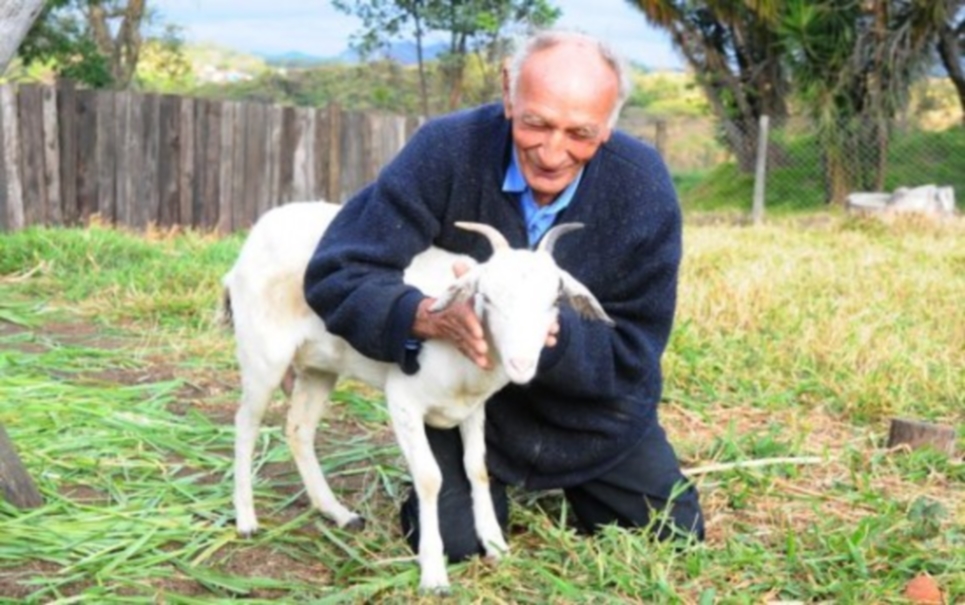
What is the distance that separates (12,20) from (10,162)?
757cm

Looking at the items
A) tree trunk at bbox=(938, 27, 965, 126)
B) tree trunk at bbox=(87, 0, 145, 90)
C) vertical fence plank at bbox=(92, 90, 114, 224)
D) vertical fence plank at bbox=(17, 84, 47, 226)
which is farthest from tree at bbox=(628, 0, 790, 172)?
vertical fence plank at bbox=(17, 84, 47, 226)

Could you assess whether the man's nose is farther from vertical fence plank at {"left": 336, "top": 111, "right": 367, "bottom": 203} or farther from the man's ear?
vertical fence plank at {"left": 336, "top": 111, "right": 367, "bottom": 203}

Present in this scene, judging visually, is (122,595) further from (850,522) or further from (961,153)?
(961,153)

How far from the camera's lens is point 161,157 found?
11.9 meters

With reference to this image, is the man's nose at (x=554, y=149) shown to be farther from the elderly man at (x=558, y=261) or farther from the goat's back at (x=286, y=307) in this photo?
the goat's back at (x=286, y=307)

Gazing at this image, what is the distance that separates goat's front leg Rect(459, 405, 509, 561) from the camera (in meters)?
3.90

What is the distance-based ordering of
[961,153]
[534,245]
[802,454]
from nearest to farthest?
[534,245] < [802,454] < [961,153]

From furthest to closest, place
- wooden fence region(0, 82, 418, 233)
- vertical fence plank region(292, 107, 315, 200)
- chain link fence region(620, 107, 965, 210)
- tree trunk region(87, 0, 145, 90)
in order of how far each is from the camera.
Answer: tree trunk region(87, 0, 145, 90)
chain link fence region(620, 107, 965, 210)
vertical fence plank region(292, 107, 315, 200)
wooden fence region(0, 82, 418, 233)

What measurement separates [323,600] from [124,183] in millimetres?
8846

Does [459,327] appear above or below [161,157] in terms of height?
above

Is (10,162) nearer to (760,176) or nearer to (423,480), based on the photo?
(423,480)

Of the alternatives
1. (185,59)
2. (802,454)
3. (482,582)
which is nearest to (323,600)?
(482,582)

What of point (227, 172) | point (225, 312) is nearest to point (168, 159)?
point (227, 172)

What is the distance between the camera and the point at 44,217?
1118cm
